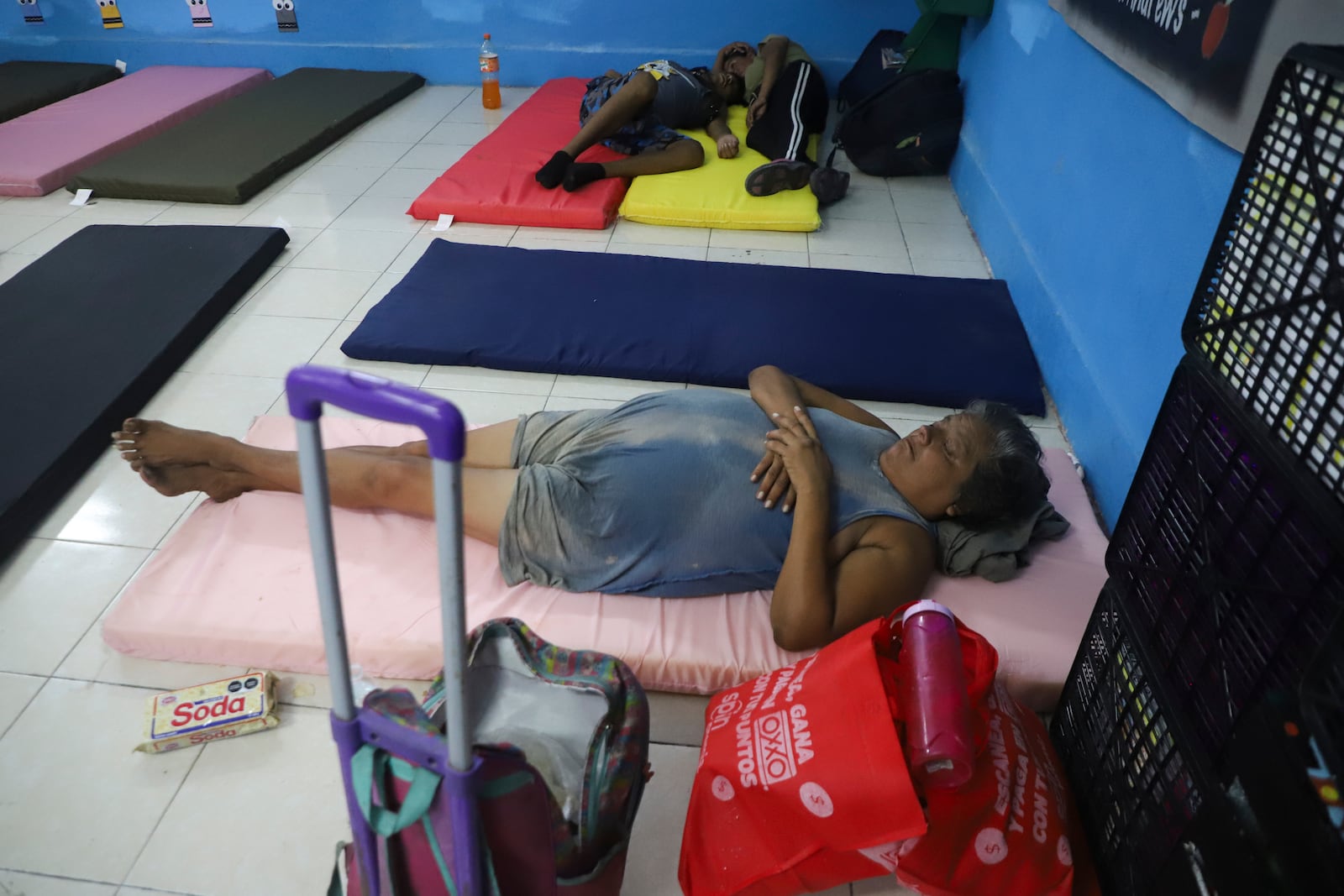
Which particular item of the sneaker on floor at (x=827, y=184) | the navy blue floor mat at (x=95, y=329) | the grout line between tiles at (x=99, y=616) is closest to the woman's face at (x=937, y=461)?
the grout line between tiles at (x=99, y=616)

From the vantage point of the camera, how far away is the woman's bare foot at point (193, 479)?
186 cm

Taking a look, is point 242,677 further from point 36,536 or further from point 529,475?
point 36,536

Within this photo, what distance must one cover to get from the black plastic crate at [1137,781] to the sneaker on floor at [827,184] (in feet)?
8.97

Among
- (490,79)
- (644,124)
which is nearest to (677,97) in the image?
(644,124)

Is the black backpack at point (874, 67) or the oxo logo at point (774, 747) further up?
the black backpack at point (874, 67)

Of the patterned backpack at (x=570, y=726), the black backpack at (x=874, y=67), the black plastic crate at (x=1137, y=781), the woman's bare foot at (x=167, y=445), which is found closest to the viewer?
the black plastic crate at (x=1137, y=781)

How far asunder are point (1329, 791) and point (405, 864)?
2.87 ft

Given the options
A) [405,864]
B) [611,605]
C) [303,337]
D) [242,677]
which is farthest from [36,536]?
[405,864]

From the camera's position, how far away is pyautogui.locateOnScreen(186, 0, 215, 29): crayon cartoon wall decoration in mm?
5273

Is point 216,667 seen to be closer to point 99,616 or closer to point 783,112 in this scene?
point 99,616

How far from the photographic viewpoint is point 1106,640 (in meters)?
1.28

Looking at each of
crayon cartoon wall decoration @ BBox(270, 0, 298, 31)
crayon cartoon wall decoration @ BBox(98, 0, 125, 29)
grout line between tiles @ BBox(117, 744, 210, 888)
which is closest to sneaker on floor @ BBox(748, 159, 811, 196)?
grout line between tiles @ BBox(117, 744, 210, 888)

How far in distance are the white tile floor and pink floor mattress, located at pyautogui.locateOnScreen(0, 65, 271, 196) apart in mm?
216

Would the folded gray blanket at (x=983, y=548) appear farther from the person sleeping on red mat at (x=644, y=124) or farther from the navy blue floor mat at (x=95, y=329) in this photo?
the person sleeping on red mat at (x=644, y=124)
